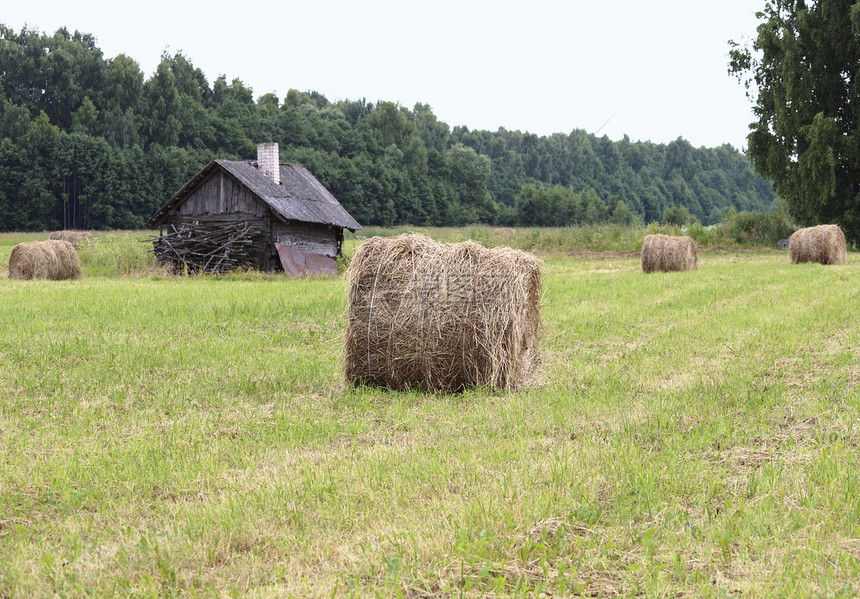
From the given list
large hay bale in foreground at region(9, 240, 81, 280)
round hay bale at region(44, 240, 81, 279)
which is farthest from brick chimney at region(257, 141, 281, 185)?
large hay bale in foreground at region(9, 240, 81, 280)

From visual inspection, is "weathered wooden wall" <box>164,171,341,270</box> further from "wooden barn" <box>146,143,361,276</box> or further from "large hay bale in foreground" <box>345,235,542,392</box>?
"large hay bale in foreground" <box>345,235,542,392</box>

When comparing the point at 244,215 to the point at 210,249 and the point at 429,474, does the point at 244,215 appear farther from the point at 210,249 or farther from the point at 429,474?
the point at 429,474

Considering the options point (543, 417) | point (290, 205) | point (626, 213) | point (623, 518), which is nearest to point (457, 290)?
point (543, 417)

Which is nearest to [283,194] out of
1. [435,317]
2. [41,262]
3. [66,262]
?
[66,262]

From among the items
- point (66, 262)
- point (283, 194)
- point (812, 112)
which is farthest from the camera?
point (812, 112)

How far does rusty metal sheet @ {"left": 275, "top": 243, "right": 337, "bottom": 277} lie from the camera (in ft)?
96.9

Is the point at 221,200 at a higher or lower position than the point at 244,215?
higher

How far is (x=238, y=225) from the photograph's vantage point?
30375 millimetres

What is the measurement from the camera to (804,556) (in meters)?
3.67

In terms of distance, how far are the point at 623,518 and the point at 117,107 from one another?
88294mm

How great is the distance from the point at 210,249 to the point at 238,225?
141 cm

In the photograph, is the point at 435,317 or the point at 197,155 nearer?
the point at 435,317

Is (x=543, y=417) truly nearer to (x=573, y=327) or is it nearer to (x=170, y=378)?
(x=170, y=378)

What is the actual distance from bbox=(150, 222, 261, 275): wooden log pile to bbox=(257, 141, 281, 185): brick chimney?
4.03 meters
